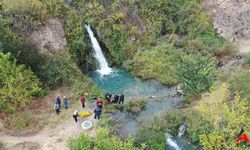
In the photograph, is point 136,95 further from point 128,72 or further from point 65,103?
point 65,103

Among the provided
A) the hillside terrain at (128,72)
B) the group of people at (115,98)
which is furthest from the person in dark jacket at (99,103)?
Answer: the group of people at (115,98)

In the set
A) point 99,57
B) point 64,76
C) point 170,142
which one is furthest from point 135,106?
point 99,57

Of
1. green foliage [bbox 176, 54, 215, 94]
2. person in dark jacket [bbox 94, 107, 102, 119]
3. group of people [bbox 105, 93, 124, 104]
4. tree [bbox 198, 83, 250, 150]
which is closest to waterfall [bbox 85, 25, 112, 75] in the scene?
group of people [bbox 105, 93, 124, 104]

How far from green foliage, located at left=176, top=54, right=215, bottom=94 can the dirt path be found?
6.93 m

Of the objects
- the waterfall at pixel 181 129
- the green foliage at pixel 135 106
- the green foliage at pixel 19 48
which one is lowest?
the waterfall at pixel 181 129

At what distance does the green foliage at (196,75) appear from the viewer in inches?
1204

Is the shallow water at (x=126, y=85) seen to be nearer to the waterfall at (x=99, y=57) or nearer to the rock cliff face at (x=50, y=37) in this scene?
the waterfall at (x=99, y=57)

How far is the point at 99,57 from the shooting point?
3759 centimetres

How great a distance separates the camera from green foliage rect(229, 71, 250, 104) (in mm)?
29953

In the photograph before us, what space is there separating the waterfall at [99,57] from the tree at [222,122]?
1296 centimetres

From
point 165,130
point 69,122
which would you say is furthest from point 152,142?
point 69,122

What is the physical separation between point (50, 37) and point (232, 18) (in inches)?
656

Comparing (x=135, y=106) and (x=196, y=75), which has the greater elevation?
(x=196, y=75)

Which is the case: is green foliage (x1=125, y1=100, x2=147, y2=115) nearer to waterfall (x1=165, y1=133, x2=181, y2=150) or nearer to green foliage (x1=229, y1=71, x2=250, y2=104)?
waterfall (x1=165, y1=133, x2=181, y2=150)
